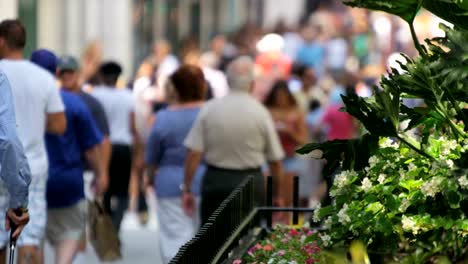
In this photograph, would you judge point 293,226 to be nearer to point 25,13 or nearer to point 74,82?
point 74,82

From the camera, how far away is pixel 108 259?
12547 millimetres

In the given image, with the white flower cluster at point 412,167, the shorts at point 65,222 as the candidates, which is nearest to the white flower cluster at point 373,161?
the white flower cluster at point 412,167

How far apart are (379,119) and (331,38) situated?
32.9m

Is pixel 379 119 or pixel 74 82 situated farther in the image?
pixel 74 82

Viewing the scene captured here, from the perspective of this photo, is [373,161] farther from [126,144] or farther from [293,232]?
[126,144]

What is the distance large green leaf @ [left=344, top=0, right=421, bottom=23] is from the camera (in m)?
6.33

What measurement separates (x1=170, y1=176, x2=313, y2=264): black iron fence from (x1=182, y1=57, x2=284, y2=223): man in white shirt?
260cm

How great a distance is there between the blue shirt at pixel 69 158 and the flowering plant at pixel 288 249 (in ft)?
9.62

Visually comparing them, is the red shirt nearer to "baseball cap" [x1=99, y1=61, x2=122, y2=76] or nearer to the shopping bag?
"baseball cap" [x1=99, y1=61, x2=122, y2=76]

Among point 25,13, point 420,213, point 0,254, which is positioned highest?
point 420,213

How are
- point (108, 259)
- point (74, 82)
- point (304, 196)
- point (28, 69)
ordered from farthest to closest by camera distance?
point (304, 196) → point (74, 82) → point (108, 259) → point (28, 69)

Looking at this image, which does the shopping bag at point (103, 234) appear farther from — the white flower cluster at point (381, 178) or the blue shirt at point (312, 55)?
the blue shirt at point (312, 55)

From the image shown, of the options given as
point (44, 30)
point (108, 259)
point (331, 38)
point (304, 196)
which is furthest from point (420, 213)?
point (331, 38)

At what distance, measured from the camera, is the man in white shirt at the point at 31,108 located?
10820mm
